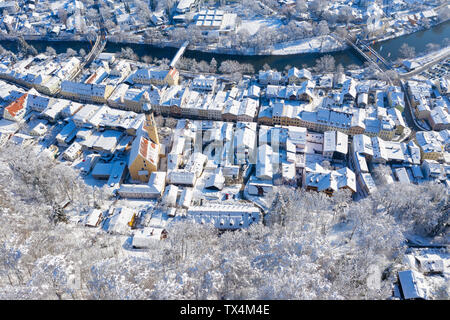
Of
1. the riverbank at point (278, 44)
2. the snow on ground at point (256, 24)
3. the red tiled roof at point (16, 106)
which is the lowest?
the red tiled roof at point (16, 106)

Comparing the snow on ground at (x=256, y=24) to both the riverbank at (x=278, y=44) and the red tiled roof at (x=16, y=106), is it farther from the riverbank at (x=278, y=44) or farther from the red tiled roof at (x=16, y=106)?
the red tiled roof at (x=16, y=106)

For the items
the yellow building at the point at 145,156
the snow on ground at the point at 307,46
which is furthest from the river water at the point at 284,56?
the yellow building at the point at 145,156

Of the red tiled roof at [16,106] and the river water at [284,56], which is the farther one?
the river water at [284,56]

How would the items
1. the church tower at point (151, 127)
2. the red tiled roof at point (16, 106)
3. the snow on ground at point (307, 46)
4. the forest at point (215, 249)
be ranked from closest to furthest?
the forest at point (215, 249), the church tower at point (151, 127), the red tiled roof at point (16, 106), the snow on ground at point (307, 46)

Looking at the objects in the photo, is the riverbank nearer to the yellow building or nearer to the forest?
the yellow building

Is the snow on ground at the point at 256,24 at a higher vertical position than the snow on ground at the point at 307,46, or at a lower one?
higher

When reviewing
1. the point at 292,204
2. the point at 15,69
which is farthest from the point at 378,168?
the point at 15,69

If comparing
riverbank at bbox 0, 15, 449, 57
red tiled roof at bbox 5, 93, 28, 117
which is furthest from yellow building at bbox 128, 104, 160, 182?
riverbank at bbox 0, 15, 449, 57

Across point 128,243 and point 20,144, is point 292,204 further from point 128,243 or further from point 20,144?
point 20,144
